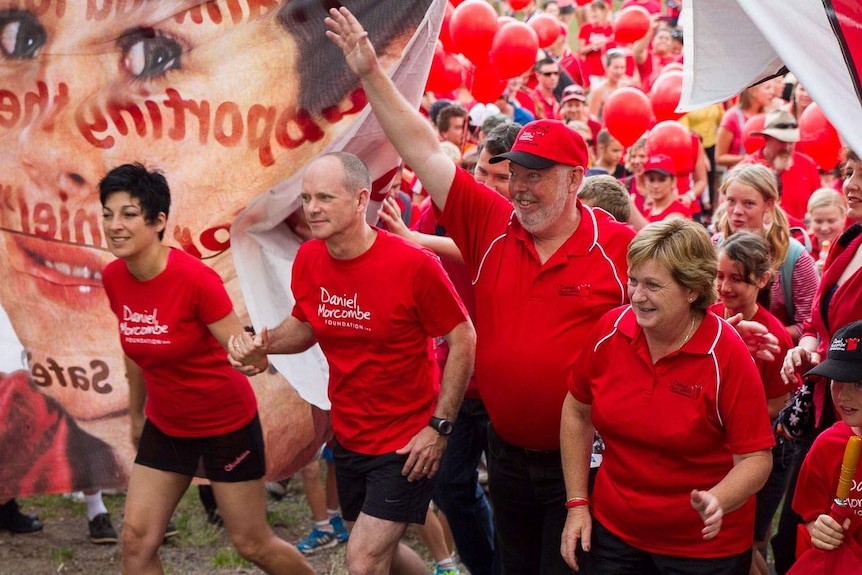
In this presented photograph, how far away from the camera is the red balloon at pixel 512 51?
29.5 feet

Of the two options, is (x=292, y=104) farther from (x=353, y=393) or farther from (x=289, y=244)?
(x=353, y=393)

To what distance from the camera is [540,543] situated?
4.14 metres

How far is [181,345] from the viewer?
4.39 m

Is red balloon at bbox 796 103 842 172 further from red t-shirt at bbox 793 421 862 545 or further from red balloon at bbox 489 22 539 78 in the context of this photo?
red t-shirt at bbox 793 421 862 545

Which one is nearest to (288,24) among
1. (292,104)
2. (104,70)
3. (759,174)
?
(292,104)

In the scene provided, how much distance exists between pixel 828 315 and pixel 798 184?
13.2 feet

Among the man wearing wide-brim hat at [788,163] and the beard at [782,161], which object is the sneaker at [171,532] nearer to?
the man wearing wide-brim hat at [788,163]

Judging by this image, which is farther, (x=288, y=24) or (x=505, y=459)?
(x=288, y=24)

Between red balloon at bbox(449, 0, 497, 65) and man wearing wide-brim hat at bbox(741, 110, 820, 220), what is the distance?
2514 millimetres

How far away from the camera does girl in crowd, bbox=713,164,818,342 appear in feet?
15.8

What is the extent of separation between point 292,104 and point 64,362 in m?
1.64

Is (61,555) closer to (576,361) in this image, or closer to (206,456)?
(206,456)

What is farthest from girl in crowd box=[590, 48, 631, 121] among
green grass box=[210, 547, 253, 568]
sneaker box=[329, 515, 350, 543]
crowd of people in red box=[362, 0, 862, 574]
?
green grass box=[210, 547, 253, 568]

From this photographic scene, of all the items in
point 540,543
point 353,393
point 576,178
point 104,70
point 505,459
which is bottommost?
point 540,543
